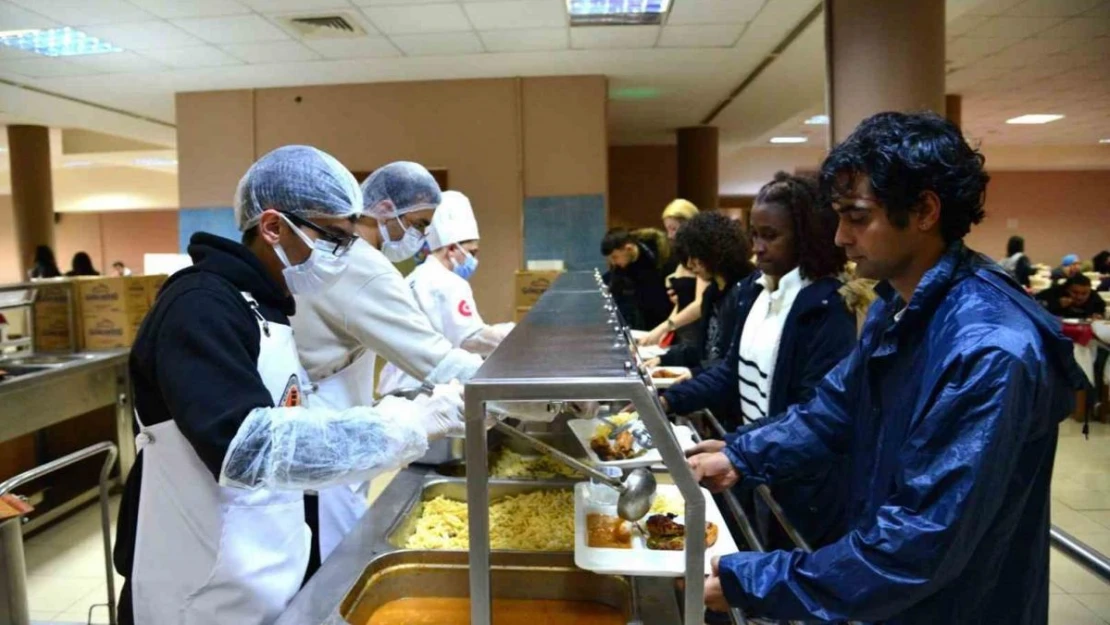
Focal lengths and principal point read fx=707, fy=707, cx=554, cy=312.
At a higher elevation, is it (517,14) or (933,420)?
(517,14)

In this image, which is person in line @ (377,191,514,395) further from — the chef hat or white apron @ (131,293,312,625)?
white apron @ (131,293,312,625)

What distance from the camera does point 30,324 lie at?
11.9ft

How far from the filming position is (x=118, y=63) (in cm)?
493

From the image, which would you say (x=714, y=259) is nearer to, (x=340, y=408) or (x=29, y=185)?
(x=340, y=408)

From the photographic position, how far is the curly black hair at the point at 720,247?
2895 mm

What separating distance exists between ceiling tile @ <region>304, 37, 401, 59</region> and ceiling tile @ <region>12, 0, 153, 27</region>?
0.97 meters

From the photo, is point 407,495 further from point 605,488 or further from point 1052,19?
point 1052,19

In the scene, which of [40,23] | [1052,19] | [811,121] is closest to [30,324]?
[40,23]

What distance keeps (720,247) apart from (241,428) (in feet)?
7.42

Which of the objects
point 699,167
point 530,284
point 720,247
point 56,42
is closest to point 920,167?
point 720,247

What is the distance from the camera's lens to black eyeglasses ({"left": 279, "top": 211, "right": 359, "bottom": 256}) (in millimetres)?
1290

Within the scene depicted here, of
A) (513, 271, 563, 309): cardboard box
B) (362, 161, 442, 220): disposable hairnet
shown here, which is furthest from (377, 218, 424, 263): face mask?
(513, 271, 563, 309): cardboard box

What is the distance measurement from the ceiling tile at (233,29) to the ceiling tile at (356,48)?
0.27m

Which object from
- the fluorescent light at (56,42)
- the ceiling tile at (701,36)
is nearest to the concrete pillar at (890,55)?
the ceiling tile at (701,36)
